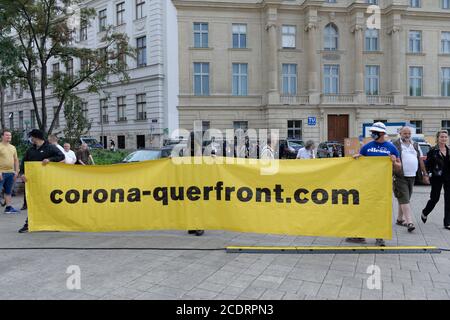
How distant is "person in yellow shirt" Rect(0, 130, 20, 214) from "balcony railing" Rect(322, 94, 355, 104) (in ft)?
107

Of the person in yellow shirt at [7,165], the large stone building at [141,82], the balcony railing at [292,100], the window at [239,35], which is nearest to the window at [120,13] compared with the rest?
the large stone building at [141,82]

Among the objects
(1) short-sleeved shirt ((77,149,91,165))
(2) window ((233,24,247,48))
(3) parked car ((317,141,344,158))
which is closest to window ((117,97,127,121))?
(2) window ((233,24,247,48))

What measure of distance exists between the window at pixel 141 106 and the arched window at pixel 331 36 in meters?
18.3

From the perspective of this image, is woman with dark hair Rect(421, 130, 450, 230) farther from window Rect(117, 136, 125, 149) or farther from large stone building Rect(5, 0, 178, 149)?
window Rect(117, 136, 125, 149)

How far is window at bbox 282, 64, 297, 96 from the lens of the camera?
39.7m

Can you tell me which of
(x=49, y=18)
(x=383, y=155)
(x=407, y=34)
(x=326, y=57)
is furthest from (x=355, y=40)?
(x=383, y=155)

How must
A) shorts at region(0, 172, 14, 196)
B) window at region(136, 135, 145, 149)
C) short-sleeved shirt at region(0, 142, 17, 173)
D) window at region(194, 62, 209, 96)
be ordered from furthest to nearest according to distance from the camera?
1. window at region(136, 135, 145, 149)
2. window at region(194, 62, 209, 96)
3. shorts at region(0, 172, 14, 196)
4. short-sleeved shirt at region(0, 142, 17, 173)

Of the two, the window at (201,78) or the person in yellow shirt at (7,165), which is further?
the window at (201,78)

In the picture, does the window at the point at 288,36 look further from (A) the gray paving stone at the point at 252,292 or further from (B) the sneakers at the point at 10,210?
(A) the gray paving stone at the point at 252,292

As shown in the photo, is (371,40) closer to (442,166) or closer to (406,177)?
(442,166)

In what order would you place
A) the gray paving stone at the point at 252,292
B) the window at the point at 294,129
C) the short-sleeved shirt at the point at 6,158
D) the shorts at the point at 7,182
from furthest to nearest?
the window at the point at 294,129 < the shorts at the point at 7,182 < the short-sleeved shirt at the point at 6,158 < the gray paving stone at the point at 252,292

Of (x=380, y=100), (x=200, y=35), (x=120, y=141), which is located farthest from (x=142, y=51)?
(x=380, y=100)

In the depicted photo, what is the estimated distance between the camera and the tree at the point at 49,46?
14.9 metres
